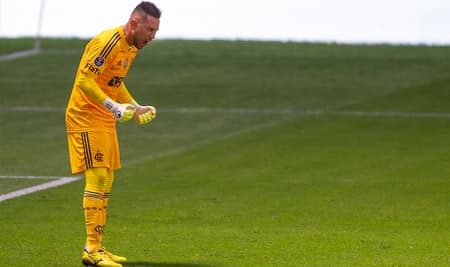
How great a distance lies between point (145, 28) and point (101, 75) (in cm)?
63

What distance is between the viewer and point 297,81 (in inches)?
1342

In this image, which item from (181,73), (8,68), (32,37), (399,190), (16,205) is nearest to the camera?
(16,205)

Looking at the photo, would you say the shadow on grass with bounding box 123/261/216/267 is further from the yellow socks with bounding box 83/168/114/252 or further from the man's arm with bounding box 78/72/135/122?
the man's arm with bounding box 78/72/135/122

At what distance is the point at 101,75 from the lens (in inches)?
416

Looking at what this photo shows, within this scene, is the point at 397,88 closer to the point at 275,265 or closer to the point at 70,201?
the point at 70,201

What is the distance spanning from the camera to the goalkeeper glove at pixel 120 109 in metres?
10.1

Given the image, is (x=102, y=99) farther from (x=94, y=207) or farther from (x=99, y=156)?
(x=94, y=207)

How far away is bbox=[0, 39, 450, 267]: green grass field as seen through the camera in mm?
11602

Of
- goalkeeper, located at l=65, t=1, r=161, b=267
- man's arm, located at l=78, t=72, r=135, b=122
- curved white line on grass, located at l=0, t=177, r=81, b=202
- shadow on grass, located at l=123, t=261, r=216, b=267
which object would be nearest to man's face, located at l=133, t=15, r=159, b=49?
goalkeeper, located at l=65, t=1, r=161, b=267

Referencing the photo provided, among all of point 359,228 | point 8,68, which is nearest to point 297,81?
point 8,68

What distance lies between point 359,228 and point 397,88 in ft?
65.1

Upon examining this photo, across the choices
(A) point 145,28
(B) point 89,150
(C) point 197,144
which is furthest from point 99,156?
(C) point 197,144

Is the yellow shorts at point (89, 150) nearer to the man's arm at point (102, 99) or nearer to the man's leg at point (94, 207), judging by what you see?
the man's leg at point (94, 207)

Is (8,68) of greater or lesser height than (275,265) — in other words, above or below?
below
